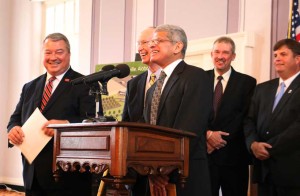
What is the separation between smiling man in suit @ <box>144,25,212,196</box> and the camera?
2.56 metres

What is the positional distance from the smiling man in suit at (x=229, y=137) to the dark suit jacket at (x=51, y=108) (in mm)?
1061

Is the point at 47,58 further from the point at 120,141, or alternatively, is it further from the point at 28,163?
the point at 120,141

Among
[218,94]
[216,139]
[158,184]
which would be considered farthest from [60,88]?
[218,94]

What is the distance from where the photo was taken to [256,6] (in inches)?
191

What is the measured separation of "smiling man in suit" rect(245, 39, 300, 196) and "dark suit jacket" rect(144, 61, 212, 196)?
0.97 metres


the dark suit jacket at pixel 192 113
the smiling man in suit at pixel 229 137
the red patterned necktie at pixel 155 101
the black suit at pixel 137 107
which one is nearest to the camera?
the dark suit jacket at pixel 192 113

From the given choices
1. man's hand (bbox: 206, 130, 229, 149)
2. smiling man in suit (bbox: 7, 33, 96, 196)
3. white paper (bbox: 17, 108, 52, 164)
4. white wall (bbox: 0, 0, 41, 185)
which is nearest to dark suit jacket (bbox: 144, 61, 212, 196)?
smiling man in suit (bbox: 7, 33, 96, 196)

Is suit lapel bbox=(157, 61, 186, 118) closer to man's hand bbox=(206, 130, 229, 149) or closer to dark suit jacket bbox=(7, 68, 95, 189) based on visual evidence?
dark suit jacket bbox=(7, 68, 95, 189)

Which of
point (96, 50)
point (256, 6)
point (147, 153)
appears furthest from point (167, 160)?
point (96, 50)

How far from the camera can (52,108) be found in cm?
319

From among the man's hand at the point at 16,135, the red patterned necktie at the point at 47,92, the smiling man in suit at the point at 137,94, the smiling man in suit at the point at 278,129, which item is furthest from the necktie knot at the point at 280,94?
the man's hand at the point at 16,135

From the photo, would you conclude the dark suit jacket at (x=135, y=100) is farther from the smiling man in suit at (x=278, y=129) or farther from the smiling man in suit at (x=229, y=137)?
the smiling man in suit at (x=278, y=129)

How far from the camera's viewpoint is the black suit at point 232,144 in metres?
3.84

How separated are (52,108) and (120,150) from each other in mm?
1278
